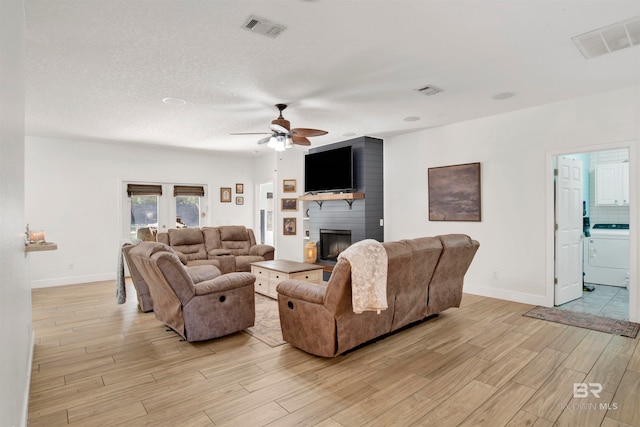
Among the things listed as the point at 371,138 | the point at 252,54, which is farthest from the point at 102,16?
the point at 371,138

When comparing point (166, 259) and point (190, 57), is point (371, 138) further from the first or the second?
point (166, 259)

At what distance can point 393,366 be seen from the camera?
2889mm

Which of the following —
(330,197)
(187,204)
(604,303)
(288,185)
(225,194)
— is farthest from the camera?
(225,194)

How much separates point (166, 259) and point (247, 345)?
1134 millimetres

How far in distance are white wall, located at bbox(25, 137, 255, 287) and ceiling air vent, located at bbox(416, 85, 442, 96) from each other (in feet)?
19.0

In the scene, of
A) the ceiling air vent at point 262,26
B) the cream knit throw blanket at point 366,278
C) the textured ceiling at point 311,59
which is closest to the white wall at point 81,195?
the textured ceiling at point 311,59

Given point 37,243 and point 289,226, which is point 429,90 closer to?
point 37,243

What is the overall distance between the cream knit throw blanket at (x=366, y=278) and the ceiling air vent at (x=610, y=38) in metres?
2.44

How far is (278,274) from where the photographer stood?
498 cm

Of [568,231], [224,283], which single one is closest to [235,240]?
[224,283]

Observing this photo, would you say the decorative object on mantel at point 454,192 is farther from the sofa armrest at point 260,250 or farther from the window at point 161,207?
the window at point 161,207

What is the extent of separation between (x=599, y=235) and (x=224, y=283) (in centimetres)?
598

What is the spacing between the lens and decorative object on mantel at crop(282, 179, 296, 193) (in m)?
7.91

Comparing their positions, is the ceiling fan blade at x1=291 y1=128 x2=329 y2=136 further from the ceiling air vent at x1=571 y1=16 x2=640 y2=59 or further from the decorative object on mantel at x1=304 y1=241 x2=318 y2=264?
the decorative object on mantel at x1=304 y1=241 x2=318 y2=264
